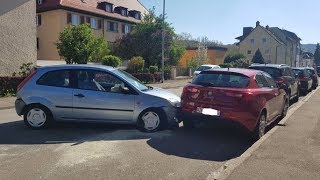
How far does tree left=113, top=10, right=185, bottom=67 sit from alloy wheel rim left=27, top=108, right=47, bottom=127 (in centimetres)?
3095

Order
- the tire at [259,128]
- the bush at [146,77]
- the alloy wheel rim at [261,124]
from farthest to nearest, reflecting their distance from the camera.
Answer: the bush at [146,77]
the alloy wheel rim at [261,124]
the tire at [259,128]

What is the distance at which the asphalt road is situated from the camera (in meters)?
6.05

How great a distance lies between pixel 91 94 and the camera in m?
9.19

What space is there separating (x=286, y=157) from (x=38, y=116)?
554 centimetres

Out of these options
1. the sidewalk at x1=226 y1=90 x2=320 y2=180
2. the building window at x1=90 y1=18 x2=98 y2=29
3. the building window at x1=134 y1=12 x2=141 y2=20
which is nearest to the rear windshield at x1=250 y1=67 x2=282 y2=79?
the sidewalk at x1=226 y1=90 x2=320 y2=180

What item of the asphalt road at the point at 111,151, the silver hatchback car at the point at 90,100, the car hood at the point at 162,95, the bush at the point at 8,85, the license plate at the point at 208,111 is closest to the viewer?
the asphalt road at the point at 111,151

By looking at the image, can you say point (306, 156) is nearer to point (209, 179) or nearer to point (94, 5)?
point (209, 179)

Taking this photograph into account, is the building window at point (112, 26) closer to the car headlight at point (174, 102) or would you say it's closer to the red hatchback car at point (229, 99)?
the car headlight at point (174, 102)

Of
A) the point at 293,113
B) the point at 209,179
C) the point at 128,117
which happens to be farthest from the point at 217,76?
the point at 293,113

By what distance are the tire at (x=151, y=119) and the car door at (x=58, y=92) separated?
1.62m

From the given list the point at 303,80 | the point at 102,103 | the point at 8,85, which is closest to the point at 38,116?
the point at 102,103

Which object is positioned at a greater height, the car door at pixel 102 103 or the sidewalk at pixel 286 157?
the car door at pixel 102 103

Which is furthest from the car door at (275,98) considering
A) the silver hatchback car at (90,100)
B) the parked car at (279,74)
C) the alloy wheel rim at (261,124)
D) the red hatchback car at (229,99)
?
the parked car at (279,74)

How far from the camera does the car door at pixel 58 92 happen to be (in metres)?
9.25
